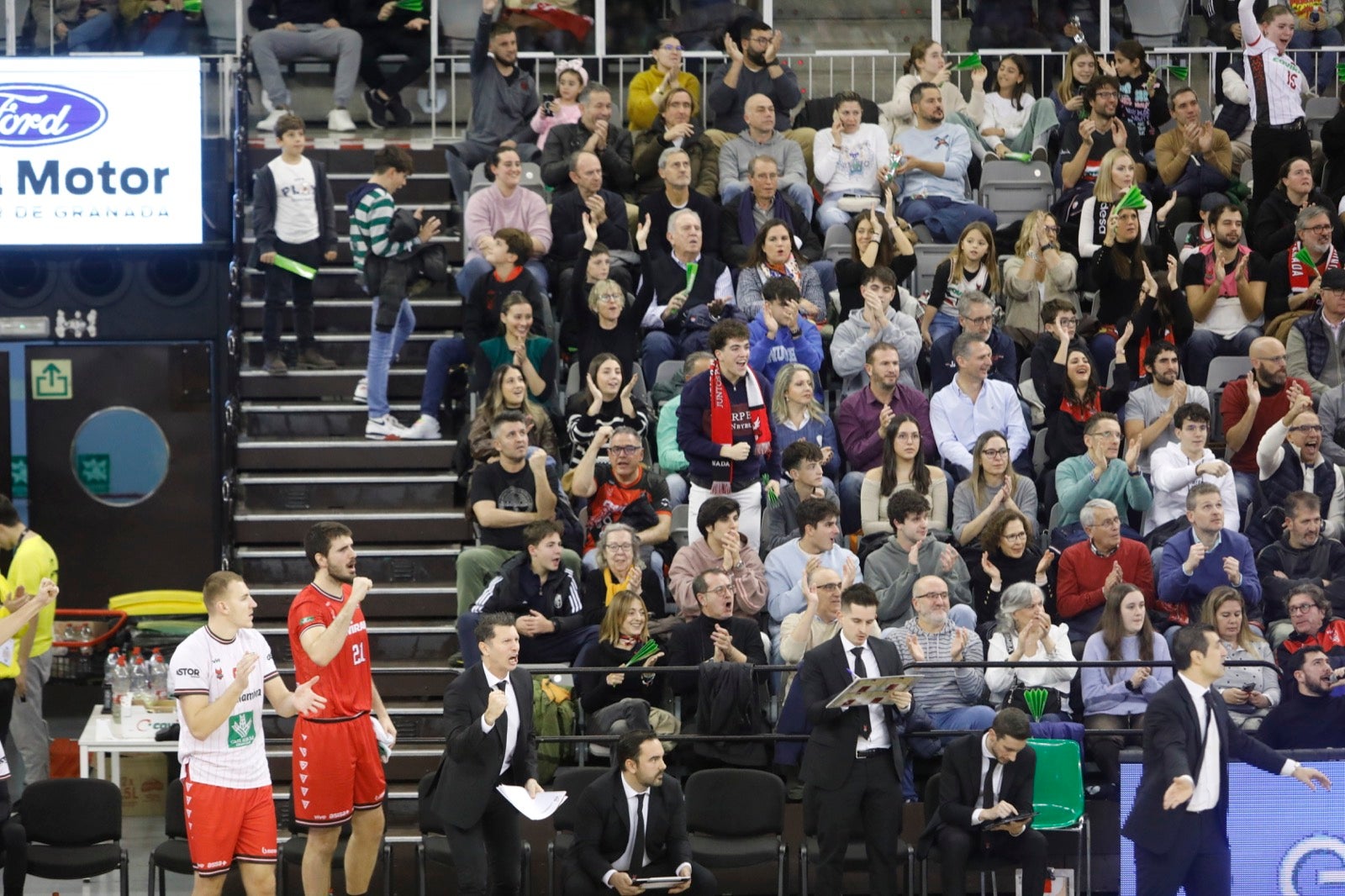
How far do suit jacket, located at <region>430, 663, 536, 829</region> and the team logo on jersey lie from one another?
2.87ft

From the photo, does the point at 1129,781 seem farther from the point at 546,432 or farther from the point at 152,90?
the point at 152,90

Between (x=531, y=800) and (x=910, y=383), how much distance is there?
4512 millimetres

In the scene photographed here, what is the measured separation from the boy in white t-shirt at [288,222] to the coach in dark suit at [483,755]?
479cm

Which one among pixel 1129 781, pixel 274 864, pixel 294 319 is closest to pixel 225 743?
pixel 274 864

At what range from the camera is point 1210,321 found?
539 inches

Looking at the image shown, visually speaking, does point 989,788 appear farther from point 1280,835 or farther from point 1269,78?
point 1269,78

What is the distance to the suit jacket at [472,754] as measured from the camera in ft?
30.2

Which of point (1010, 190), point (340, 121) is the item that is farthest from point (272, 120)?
point (1010, 190)

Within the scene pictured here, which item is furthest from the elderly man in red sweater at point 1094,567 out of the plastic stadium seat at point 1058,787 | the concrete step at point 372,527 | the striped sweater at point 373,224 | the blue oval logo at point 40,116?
the blue oval logo at point 40,116

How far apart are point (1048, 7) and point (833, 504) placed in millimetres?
7520

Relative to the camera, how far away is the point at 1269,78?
1483 centimetres

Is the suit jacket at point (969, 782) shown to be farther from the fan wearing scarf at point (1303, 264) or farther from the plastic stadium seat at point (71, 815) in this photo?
the fan wearing scarf at point (1303, 264)

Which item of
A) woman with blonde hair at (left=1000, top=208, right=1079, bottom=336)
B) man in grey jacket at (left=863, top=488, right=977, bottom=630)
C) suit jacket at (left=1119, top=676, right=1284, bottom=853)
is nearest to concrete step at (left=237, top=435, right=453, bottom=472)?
man in grey jacket at (left=863, top=488, right=977, bottom=630)

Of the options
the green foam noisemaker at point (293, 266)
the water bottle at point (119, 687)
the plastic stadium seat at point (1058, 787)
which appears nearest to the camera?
the plastic stadium seat at point (1058, 787)
